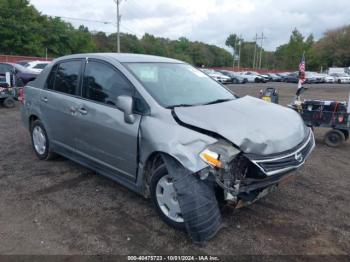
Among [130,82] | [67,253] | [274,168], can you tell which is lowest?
[67,253]

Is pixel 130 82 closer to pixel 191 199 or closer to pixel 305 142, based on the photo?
pixel 191 199

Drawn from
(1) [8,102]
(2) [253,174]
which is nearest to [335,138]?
(2) [253,174]

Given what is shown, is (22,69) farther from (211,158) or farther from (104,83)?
(211,158)

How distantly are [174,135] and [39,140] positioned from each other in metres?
3.17

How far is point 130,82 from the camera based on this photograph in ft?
12.7

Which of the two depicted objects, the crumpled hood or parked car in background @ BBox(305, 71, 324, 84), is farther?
parked car in background @ BBox(305, 71, 324, 84)

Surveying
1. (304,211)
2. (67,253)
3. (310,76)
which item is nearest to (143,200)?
(67,253)

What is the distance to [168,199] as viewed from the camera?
346cm

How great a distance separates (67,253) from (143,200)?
4.08 ft

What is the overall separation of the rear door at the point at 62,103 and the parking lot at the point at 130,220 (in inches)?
22.0

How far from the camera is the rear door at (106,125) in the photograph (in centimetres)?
378

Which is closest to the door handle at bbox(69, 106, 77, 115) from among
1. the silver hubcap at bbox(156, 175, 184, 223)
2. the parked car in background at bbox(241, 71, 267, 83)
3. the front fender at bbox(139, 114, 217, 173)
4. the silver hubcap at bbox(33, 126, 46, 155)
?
the silver hubcap at bbox(33, 126, 46, 155)

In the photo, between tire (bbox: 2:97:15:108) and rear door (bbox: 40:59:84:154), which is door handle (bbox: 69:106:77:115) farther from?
tire (bbox: 2:97:15:108)

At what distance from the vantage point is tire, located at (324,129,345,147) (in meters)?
7.22
